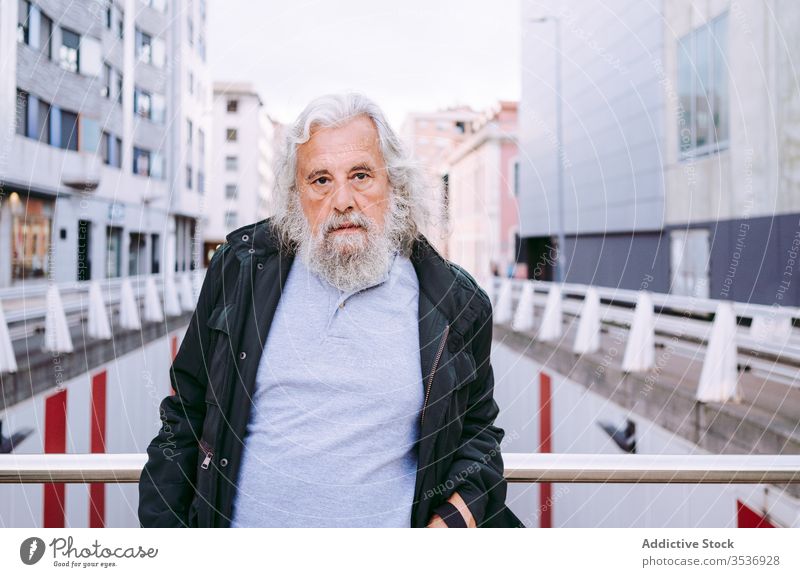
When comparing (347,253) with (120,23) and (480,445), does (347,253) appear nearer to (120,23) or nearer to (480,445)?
(480,445)

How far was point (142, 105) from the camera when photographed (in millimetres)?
1932

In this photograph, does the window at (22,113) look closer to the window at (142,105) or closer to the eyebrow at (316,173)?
the window at (142,105)

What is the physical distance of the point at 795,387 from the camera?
2.64 m

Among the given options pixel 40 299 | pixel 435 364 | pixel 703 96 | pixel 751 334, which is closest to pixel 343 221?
pixel 435 364

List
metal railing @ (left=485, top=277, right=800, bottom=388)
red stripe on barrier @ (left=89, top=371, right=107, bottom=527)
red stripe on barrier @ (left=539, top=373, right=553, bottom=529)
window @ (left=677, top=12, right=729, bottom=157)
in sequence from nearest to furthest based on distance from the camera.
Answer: red stripe on barrier @ (left=89, top=371, right=107, bottom=527), metal railing @ (left=485, top=277, right=800, bottom=388), red stripe on barrier @ (left=539, top=373, right=553, bottom=529), window @ (left=677, top=12, right=729, bottom=157)

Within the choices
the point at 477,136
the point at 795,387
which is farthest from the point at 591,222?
the point at 477,136

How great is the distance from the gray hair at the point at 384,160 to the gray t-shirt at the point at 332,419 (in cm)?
15

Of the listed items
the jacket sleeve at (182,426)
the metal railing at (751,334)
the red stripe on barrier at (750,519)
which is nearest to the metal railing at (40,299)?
the jacket sleeve at (182,426)

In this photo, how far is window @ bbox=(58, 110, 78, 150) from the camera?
1750mm

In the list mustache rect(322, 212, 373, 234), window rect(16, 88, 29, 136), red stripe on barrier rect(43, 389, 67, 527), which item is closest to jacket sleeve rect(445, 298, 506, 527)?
mustache rect(322, 212, 373, 234)

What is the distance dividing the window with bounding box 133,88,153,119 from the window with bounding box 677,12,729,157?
173 inches

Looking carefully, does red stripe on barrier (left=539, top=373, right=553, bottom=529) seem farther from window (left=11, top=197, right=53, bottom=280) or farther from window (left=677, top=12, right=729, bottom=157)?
window (left=677, top=12, right=729, bottom=157)
